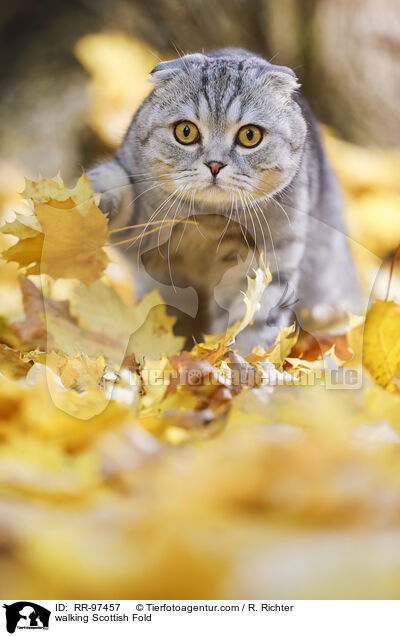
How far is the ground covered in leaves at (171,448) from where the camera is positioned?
14.0 inches

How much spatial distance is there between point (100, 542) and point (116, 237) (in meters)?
0.49

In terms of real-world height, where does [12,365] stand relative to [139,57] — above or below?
below

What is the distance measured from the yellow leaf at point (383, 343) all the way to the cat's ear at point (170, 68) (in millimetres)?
388

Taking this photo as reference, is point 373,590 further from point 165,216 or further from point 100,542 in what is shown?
point 165,216

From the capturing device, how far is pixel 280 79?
71 centimetres

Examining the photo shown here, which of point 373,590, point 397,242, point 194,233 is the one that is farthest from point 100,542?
point 397,242

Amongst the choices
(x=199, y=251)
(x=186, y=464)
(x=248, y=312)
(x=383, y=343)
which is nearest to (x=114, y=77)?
(x=199, y=251)

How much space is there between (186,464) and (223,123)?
1.53 ft

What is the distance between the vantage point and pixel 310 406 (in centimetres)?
50

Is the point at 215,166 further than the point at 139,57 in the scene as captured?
No

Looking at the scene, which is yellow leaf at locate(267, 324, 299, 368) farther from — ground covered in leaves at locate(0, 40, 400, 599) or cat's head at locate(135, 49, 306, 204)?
cat's head at locate(135, 49, 306, 204)
